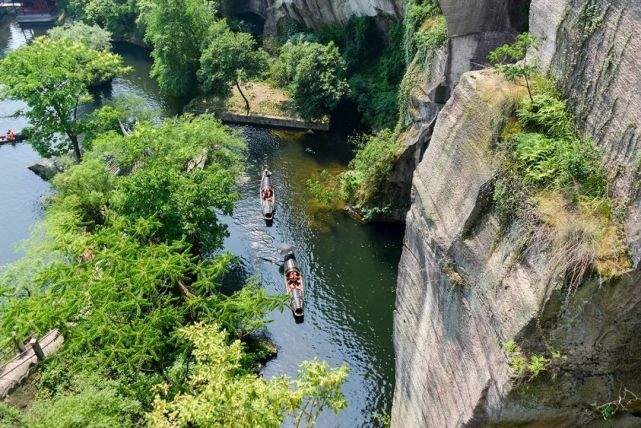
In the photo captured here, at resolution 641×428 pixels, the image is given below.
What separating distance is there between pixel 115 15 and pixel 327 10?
22.1 meters

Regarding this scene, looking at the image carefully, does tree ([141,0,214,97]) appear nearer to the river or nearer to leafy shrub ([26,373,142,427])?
the river

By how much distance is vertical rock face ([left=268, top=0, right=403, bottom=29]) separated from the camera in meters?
34.0

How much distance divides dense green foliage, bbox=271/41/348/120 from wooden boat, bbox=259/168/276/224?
629 centimetres

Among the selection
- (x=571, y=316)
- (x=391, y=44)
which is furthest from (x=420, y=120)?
(x=571, y=316)

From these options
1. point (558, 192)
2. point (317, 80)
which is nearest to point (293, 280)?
point (317, 80)

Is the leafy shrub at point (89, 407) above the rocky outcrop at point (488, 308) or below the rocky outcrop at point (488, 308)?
below

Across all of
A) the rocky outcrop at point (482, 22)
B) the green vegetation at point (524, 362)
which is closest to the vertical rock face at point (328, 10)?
the rocky outcrop at point (482, 22)

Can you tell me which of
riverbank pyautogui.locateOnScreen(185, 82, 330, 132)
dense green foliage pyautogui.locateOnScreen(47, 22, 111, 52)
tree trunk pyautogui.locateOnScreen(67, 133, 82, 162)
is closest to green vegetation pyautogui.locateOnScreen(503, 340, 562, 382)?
tree trunk pyautogui.locateOnScreen(67, 133, 82, 162)

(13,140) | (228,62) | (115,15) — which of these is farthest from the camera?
(115,15)

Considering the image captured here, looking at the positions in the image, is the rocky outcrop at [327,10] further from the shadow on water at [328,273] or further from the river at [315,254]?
the shadow on water at [328,273]

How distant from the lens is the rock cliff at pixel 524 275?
934cm

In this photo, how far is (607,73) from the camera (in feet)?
32.6

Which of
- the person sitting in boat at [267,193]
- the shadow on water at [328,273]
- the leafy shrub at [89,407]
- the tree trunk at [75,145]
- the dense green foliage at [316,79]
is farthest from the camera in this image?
the dense green foliage at [316,79]

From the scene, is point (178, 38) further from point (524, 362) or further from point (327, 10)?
point (524, 362)
